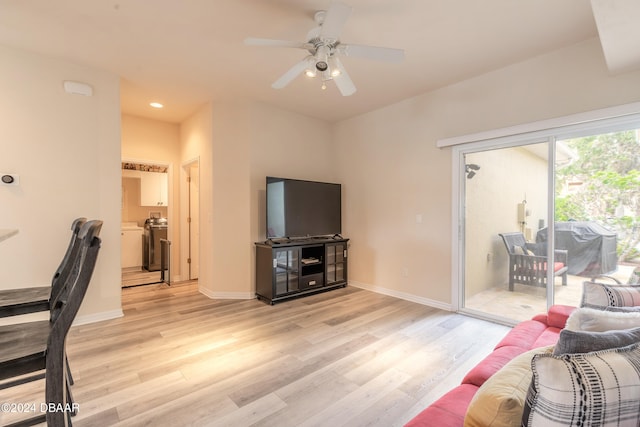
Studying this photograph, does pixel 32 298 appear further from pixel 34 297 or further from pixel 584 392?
pixel 584 392

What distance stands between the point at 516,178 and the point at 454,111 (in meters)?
1.07

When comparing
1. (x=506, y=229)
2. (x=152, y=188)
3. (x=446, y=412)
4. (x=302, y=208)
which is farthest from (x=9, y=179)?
(x=506, y=229)

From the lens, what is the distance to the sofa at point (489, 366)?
1007mm

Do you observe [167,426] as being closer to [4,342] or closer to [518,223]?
[4,342]

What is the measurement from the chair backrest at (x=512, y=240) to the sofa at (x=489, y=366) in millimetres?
1190

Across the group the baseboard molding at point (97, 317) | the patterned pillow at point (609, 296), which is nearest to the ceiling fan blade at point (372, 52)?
the patterned pillow at point (609, 296)

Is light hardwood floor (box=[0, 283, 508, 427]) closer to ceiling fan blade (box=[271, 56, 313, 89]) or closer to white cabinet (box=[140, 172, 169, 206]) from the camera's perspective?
ceiling fan blade (box=[271, 56, 313, 89])

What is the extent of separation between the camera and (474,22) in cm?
236

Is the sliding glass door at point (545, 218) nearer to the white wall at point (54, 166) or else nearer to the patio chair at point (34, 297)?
the patio chair at point (34, 297)

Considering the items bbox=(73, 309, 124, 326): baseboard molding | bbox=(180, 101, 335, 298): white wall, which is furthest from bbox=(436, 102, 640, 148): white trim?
bbox=(73, 309, 124, 326): baseboard molding

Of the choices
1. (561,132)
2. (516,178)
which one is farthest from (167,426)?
(561,132)

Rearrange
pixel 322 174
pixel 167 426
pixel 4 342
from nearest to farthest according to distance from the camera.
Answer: pixel 4 342 < pixel 167 426 < pixel 322 174

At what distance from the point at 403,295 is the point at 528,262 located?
1570 millimetres

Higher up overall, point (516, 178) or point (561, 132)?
point (561, 132)
